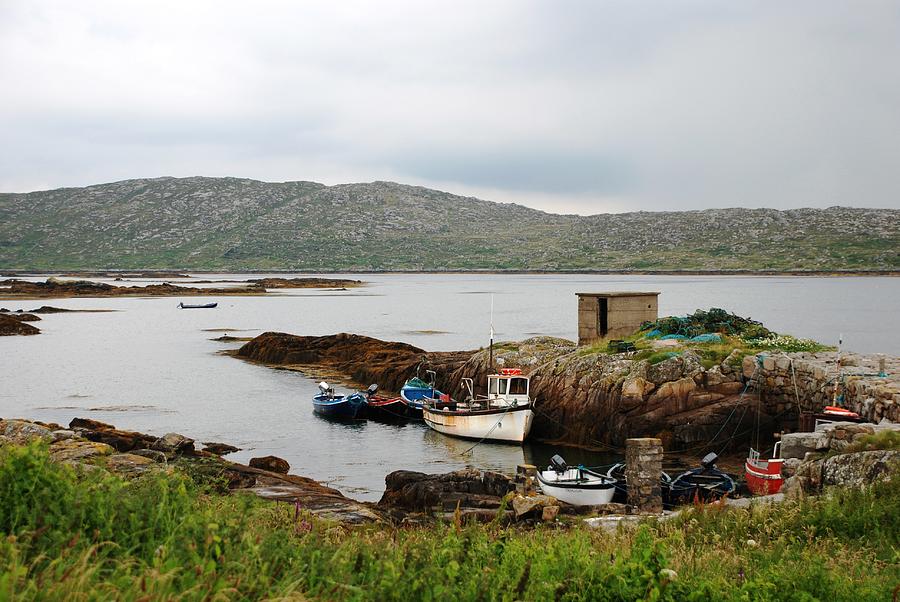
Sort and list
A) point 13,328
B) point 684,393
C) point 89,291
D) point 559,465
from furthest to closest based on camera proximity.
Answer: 1. point 89,291
2. point 13,328
3. point 684,393
4. point 559,465

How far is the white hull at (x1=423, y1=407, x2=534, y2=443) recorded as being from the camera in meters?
31.7

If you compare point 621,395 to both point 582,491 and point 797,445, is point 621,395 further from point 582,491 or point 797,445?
point 797,445

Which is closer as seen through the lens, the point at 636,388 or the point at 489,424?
the point at 636,388

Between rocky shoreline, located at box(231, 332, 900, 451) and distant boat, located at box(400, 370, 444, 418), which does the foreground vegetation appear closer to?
rocky shoreline, located at box(231, 332, 900, 451)

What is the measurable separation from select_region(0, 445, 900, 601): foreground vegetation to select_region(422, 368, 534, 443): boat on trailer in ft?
74.3

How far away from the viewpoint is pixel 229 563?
6.02m

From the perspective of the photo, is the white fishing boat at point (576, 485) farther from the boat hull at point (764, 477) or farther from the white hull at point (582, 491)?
the boat hull at point (764, 477)

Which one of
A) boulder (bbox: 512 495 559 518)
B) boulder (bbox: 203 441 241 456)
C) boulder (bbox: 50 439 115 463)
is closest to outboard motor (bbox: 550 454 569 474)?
boulder (bbox: 512 495 559 518)

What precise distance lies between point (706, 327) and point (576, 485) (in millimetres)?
17350

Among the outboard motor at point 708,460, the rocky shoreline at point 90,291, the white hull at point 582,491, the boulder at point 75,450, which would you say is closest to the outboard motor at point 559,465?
the white hull at point 582,491

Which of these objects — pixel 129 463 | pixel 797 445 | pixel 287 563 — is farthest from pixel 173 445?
pixel 287 563

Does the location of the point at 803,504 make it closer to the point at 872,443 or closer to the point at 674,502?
the point at 872,443

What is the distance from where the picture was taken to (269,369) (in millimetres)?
54688

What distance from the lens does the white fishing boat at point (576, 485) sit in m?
20.6
